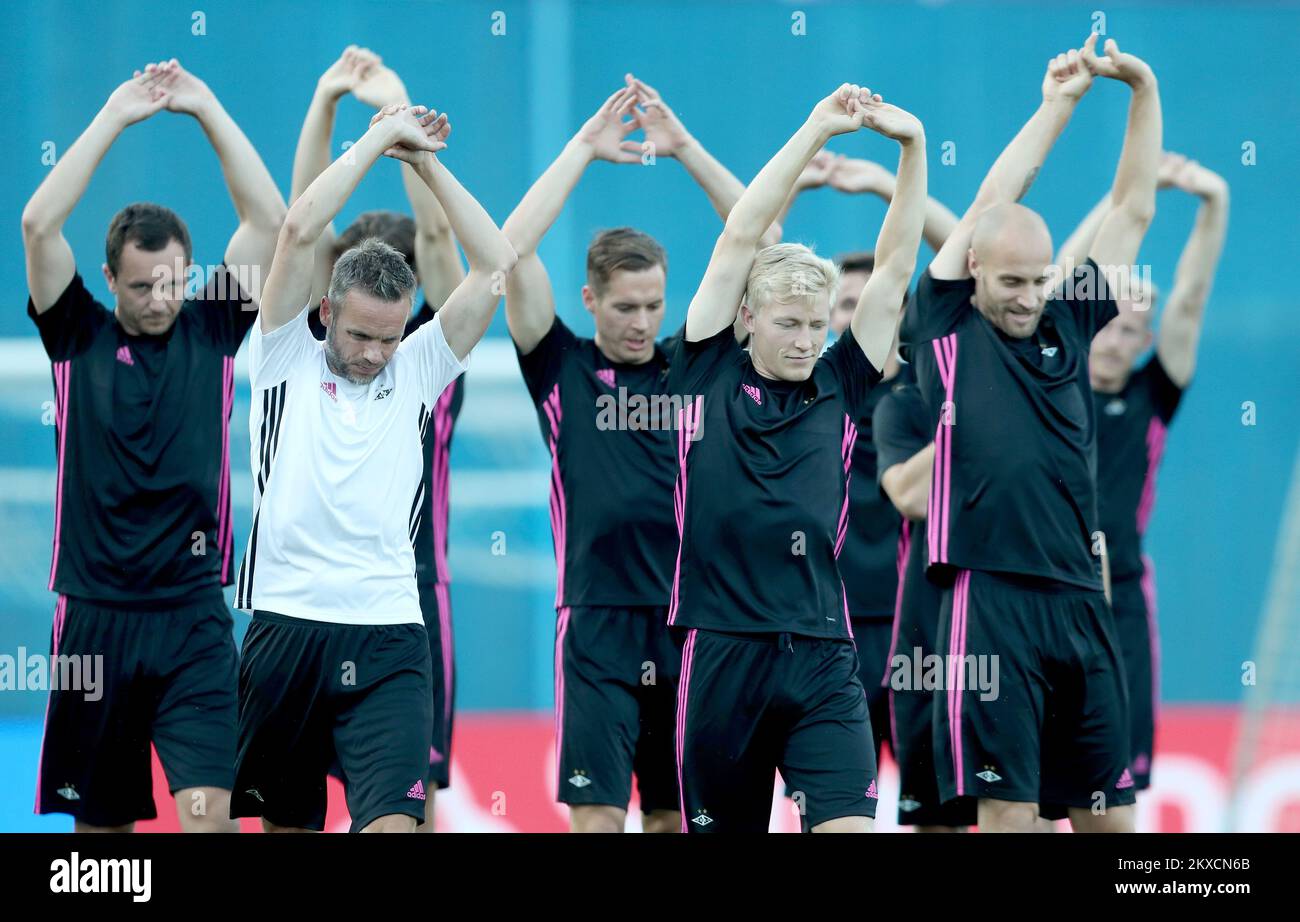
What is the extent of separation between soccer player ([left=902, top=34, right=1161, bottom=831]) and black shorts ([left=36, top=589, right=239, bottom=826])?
250 cm

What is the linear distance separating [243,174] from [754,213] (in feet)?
5.88

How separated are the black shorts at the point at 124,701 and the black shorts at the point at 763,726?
1673 millimetres

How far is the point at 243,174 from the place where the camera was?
588cm

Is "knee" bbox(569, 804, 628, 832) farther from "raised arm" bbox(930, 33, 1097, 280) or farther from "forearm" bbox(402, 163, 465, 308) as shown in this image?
"raised arm" bbox(930, 33, 1097, 280)

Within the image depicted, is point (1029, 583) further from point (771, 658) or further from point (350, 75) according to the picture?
point (350, 75)

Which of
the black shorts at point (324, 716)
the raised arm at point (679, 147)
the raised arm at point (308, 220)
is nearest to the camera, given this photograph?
the black shorts at point (324, 716)

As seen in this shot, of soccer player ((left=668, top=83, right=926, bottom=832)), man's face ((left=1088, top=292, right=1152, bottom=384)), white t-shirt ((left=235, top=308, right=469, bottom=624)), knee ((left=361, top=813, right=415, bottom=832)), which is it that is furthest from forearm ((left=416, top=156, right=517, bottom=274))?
man's face ((left=1088, top=292, right=1152, bottom=384))

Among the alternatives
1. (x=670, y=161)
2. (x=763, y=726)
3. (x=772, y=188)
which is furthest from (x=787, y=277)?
(x=670, y=161)

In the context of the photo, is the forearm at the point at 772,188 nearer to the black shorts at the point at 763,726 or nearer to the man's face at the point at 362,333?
the man's face at the point at 362,333

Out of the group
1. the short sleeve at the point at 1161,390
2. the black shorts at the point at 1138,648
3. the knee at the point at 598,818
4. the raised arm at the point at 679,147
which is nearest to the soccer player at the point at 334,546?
the knee at the point at 598,818

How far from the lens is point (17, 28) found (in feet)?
33.7

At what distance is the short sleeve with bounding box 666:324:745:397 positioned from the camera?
551cm

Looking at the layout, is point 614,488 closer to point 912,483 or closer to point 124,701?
point 912,483

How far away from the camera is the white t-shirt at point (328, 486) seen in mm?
5070
